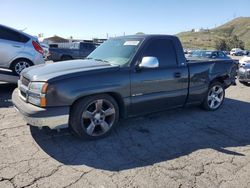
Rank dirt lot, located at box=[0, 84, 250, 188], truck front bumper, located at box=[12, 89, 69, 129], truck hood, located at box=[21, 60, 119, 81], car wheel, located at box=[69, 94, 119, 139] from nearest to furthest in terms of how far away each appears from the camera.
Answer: dirt lot, located at box=[0, 84, 250, 188], truck front bumper, located at box=[12, 89, 69, 129], truck hood, located at box=[21, 60, 119, 81], car wheel, located at box=[69, 94, 119, 139]

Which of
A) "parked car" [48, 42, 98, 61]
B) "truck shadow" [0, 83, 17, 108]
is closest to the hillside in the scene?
"parked car" [48, 42, 98, 61]

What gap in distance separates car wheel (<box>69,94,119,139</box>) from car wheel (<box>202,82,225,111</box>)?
275 cm

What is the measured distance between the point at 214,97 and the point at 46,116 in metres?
4.31

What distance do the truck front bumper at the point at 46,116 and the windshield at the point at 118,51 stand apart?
140 cm

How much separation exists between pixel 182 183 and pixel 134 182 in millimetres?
601

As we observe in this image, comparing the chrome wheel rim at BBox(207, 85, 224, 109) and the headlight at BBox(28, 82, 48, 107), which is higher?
the headlight at BBox(28, 82, 48, 107)

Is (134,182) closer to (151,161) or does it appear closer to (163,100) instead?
(151,161)

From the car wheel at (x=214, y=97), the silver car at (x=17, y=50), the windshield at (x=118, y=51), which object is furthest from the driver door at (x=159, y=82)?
the silver car at (x=17, y=50)

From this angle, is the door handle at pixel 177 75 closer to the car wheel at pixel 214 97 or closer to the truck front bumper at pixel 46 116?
the car wheel at pixel 214 97

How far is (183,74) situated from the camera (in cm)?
540

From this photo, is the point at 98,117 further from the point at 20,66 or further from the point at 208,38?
the point at 208,38

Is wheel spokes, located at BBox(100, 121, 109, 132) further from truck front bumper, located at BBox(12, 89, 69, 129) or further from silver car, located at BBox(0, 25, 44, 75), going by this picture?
silver car, located at BBox(0, 25, 44, 75)

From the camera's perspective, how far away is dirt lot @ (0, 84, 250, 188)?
3270 millimetres

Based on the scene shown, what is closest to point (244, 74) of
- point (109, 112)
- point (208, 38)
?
point (109, 112)
